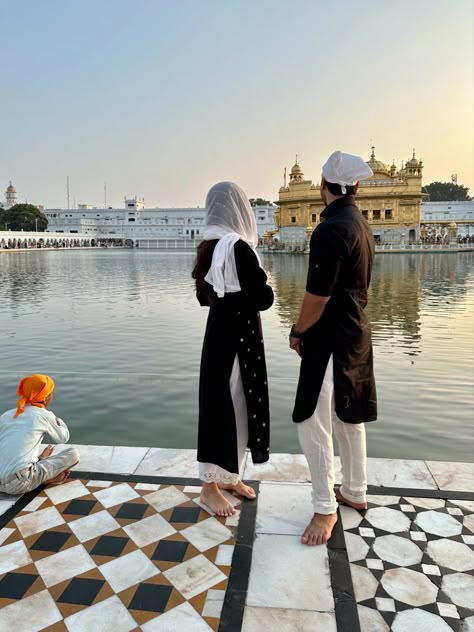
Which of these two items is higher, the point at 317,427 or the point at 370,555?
the point at 317,427

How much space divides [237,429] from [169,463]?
2.47 feet

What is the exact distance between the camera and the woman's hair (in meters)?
2.57

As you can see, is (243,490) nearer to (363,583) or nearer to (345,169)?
(363,583)

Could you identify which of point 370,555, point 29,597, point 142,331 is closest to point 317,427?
point 370,555

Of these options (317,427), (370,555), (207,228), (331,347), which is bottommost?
(370,555)

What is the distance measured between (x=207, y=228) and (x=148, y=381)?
10.7 ft

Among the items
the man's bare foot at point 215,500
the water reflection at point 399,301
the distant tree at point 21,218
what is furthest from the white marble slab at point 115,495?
the distant tree at point 21,218

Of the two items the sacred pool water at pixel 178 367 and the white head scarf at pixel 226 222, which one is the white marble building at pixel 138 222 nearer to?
the sacred pool water at pixel 178 367

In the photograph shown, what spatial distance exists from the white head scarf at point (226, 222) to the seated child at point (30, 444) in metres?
1.19

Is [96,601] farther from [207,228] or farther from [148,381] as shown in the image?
[148,381]

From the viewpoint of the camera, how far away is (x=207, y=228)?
8.43ft

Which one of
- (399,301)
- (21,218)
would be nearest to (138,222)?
(21,218)

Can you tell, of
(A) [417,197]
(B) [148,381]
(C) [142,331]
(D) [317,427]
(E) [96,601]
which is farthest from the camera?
(A) [417,197]

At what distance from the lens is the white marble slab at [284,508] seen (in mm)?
2465
